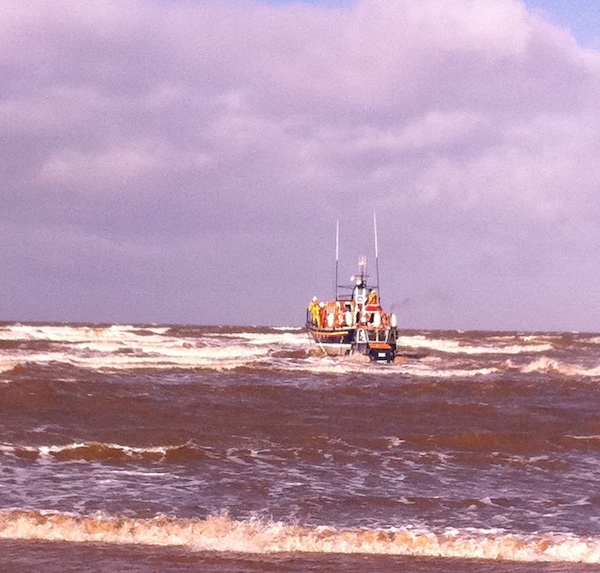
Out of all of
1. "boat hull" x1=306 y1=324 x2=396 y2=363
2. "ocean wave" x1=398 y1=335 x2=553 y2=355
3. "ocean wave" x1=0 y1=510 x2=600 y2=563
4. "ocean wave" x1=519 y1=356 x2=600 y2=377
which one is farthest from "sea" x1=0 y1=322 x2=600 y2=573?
"ocean wave" x1=398 y1=335 x2=553 y2=355

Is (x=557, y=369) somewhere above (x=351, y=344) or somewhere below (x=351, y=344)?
below

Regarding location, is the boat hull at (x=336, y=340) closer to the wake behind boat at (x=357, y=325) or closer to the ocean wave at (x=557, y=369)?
the wake behind boat at (x=357, y=325)

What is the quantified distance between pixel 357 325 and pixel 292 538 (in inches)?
1470

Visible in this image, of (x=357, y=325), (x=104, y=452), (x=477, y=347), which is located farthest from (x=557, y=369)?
(x=477, y=347)

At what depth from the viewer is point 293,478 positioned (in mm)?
14008

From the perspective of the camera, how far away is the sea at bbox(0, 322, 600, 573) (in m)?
9.34

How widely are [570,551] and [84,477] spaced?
6.88 meters

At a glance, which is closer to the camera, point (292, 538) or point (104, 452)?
point (292, 538)

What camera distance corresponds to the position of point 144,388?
95.1 ft

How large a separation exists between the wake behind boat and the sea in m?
14.3

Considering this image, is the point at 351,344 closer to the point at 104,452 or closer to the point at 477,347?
the point at 104,452

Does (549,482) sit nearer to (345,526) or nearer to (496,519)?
(496,519)

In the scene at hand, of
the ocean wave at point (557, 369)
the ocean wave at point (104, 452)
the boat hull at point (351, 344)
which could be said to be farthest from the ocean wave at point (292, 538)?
the boat hull at point (351, 344)

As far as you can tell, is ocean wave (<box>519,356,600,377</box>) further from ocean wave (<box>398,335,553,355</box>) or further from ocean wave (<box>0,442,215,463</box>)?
ocean wave (<box>0,442,215,463</box>)
